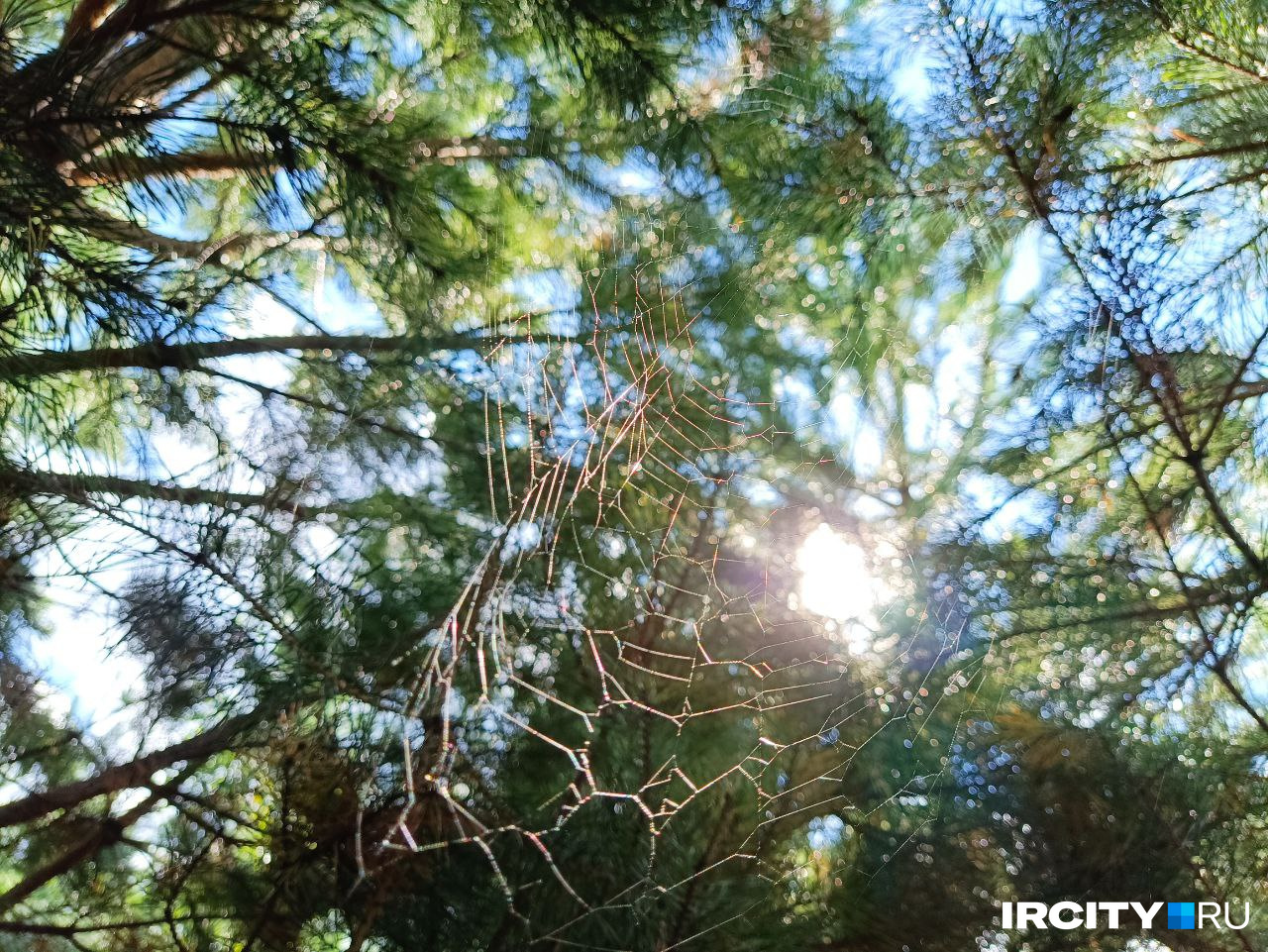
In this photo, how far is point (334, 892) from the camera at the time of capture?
438 mm

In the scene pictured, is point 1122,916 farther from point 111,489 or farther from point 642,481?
point 111,489

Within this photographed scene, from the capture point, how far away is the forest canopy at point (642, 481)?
0.47m

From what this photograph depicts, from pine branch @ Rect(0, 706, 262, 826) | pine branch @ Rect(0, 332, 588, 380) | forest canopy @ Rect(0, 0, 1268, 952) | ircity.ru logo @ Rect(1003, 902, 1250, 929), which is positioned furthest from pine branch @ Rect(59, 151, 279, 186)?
ircity.ru logo @ Rect(1003, 902, 1250, 929)

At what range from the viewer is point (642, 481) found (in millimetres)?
542

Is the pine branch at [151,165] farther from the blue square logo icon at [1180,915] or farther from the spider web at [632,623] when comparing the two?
the blue square logo icon at [1180,915]

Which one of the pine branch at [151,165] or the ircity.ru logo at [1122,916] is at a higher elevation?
the pine branch at [151,165]

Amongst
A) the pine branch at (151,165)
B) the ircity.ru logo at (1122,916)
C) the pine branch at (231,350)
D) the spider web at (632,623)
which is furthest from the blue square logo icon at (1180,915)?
the pine branch at (151,165)

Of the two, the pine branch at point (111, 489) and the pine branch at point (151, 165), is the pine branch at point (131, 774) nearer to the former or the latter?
the pine branch at point (111, 489)

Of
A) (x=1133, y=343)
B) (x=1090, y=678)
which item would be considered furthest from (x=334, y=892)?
(x=1133, y=343)

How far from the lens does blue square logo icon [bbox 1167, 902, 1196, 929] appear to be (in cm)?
47

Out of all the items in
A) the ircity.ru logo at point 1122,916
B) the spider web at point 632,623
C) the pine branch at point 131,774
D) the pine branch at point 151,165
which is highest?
the pine branch at point 151,165

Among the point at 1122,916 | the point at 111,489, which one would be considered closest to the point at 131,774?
the point at 111,489

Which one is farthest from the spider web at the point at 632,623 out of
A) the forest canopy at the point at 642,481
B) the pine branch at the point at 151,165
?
→ the pine branch at the point at 151,165

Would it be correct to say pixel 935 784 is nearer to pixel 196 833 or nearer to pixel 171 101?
pixel 196 833
